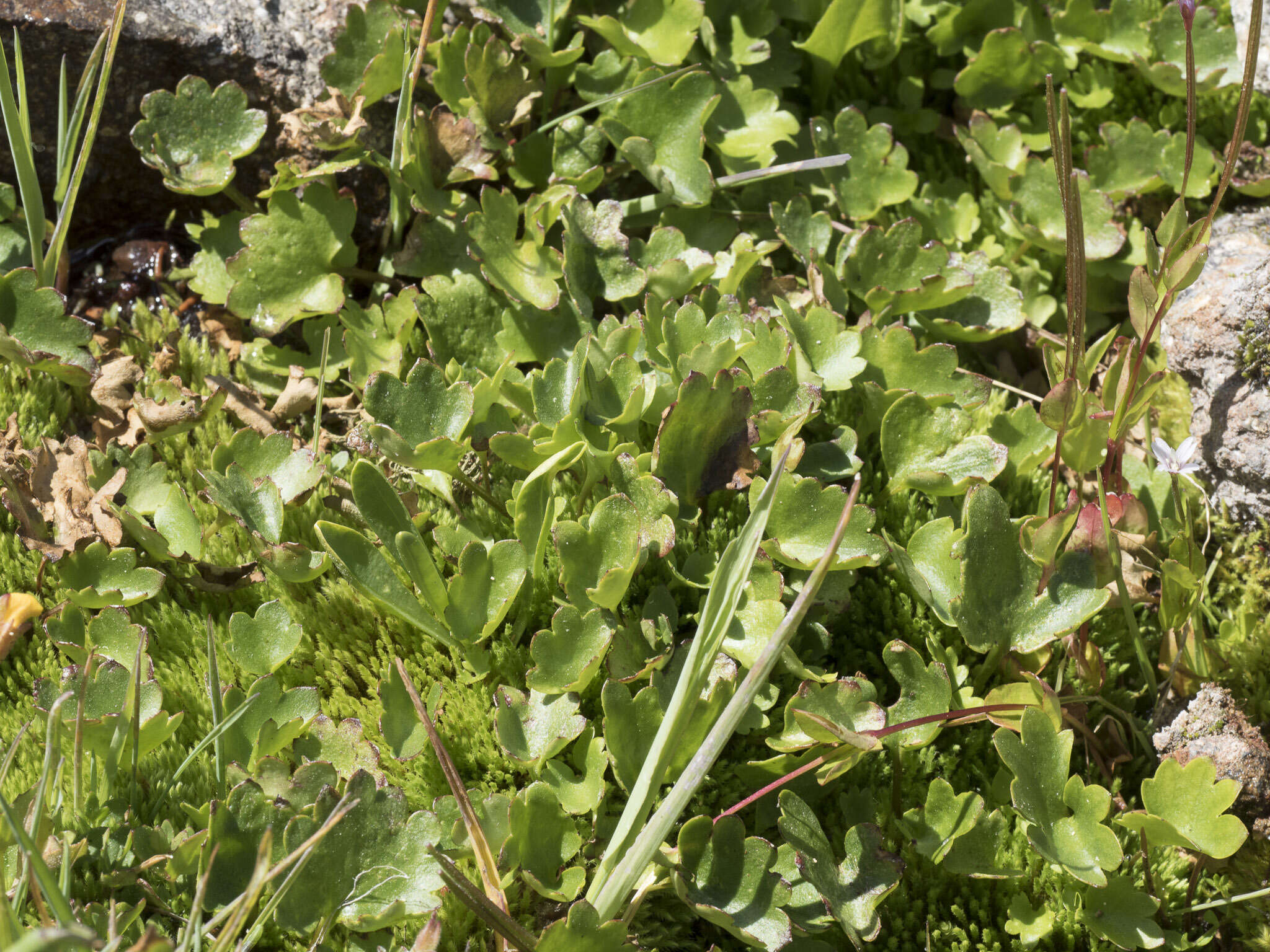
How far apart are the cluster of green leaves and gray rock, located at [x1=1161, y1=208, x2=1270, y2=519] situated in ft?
0.36

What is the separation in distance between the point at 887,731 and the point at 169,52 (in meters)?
2.59

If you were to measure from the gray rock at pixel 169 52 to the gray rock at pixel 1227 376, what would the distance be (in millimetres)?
2423

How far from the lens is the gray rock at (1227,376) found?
2293 millimetres

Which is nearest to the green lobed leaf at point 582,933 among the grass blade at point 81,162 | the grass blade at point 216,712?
the grass blade at point 216,712

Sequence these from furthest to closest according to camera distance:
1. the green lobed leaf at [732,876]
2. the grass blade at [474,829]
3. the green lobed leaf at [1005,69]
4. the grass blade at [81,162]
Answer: the green lobed leaf at [1005,69]
the grass blade at [81,162]
the green lobed leaf at [732,876]
the grass blade at [474,829]

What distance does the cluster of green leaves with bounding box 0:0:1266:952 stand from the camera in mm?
1743

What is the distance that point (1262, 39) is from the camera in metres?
2.78

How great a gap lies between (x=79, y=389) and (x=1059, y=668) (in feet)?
→ 7.84

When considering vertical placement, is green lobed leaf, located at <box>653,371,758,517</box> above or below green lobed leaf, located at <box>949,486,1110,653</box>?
above

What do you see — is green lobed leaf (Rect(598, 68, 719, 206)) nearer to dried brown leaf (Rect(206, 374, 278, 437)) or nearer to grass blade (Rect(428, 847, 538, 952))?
dried brown leaf (Rect(206, 374, 278, 437))

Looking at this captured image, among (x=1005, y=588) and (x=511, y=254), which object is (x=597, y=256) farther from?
(x=1005, y=588)

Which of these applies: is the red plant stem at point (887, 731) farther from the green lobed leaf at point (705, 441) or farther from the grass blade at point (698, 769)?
the green lobed leaf at point (705, 441)

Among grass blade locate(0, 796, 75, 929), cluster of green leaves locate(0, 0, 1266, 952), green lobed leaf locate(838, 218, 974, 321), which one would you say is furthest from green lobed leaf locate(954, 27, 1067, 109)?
grass blade locate(0, 796, 75, 929)

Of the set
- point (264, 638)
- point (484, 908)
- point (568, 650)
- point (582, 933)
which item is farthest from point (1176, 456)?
point (264, 638)
